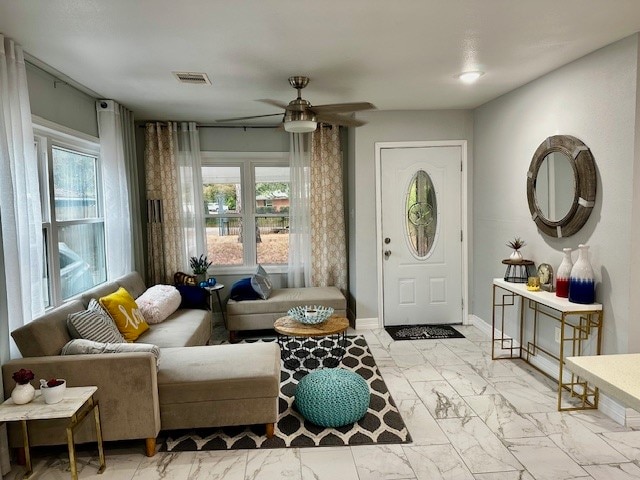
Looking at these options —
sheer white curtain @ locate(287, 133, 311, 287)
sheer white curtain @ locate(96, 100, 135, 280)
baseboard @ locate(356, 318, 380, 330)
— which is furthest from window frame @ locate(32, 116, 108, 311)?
baseboard @ locate(356, 318, 380, 330)

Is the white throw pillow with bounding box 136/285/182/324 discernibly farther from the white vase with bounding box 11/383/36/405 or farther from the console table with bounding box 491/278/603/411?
the console table with bounding box 491/278/603/411

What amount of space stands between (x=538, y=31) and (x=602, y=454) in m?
2.51

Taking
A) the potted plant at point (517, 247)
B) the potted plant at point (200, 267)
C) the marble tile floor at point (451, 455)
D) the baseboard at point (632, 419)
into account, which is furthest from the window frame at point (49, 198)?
the baseboard at point (632, 419)

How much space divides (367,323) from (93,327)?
2.94 metres

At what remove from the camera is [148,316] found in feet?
12.2

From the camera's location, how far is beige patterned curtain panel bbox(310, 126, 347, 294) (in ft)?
16.9

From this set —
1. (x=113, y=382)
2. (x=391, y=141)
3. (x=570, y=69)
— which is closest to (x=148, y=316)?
(x=113, y=382)

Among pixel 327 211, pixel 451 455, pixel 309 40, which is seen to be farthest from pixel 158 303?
pixel 451 455

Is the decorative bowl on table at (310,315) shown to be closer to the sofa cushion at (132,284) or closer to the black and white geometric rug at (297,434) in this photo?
the black and white geometric rug at (297,434)

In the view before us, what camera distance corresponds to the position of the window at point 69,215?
3.24 metres

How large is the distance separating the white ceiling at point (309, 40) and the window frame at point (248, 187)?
1.41m

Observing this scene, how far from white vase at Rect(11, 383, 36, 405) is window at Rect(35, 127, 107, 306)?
3.91 feet

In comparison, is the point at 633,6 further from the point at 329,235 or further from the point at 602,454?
the point at 329,235

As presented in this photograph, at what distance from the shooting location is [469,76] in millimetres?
3379
